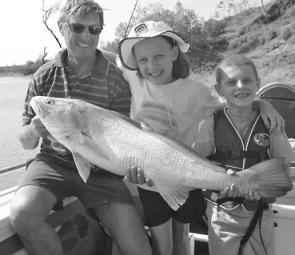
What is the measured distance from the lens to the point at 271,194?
9.00ft

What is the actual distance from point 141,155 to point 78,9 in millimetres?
1364

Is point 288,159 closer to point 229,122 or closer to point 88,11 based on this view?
point 229,122

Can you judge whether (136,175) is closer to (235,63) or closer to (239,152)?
(239,152)

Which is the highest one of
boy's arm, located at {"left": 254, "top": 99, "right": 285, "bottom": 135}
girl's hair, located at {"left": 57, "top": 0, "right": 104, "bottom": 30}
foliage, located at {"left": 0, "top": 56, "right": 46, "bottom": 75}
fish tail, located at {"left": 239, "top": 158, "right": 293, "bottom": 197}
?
girl's hair, located at {"left": 57, "top": 0, "right": 104, "bottom": 30}

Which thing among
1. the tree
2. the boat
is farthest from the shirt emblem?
the tree

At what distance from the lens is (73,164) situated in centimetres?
323

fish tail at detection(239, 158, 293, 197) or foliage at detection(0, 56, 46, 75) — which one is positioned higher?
fish tail at detection(239, 158, 293, 197)

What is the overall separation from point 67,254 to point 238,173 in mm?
1430

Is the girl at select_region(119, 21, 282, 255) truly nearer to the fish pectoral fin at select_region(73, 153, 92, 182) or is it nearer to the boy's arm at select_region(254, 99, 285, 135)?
the boy's arm at select_region(254, 99, 285, 135)

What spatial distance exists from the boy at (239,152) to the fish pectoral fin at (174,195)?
274 mm

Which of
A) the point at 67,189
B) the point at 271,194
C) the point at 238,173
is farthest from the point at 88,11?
the point at 271,194

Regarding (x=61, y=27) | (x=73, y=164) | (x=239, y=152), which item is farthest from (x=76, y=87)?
(x=239, y=152)

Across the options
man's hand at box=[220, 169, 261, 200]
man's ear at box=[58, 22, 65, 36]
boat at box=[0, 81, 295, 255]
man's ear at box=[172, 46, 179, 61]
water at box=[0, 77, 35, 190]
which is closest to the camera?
man's hand at box=[220, 169, 261, 200]

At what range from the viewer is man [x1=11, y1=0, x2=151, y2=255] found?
283 cm
